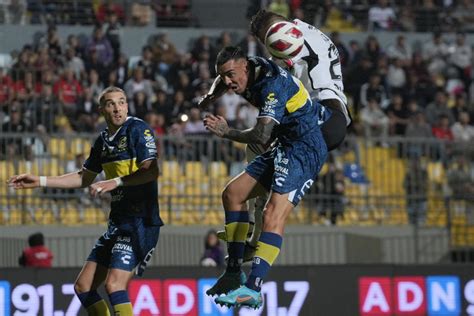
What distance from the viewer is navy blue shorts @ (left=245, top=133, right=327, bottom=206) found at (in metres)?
10.3

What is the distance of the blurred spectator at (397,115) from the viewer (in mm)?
21219

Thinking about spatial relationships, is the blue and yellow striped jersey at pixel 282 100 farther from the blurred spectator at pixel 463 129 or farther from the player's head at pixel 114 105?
the blurred spectator at pixel 463 129

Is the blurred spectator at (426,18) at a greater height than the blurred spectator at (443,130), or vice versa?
the blurred spectator at (426,18)

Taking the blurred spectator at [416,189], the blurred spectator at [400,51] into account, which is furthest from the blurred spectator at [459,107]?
the blurred spectator at [416,189]

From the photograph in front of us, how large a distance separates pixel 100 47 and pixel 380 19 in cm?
610

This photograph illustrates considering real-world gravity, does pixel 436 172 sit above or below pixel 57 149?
below

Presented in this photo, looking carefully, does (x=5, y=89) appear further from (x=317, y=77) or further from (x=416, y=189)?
(x=317, y=77)

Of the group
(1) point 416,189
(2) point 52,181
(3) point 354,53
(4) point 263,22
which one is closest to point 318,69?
(4) point 263,22

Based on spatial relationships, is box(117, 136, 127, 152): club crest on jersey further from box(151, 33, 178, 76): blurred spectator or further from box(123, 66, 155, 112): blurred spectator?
box(151, 33, 178, 76): blurred spectator

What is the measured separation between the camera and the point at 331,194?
19359 millimetres

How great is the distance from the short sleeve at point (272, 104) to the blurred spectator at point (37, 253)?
23.0ft

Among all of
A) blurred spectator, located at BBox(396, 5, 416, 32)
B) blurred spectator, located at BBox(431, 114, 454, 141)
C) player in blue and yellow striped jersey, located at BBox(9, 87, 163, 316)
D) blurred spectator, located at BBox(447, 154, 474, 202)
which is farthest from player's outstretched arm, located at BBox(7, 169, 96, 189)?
blurred spectator, located at BBox(396, 5, 416, 32)

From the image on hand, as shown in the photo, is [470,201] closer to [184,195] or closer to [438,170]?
[438,170]

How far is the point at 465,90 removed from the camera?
23.4 m
